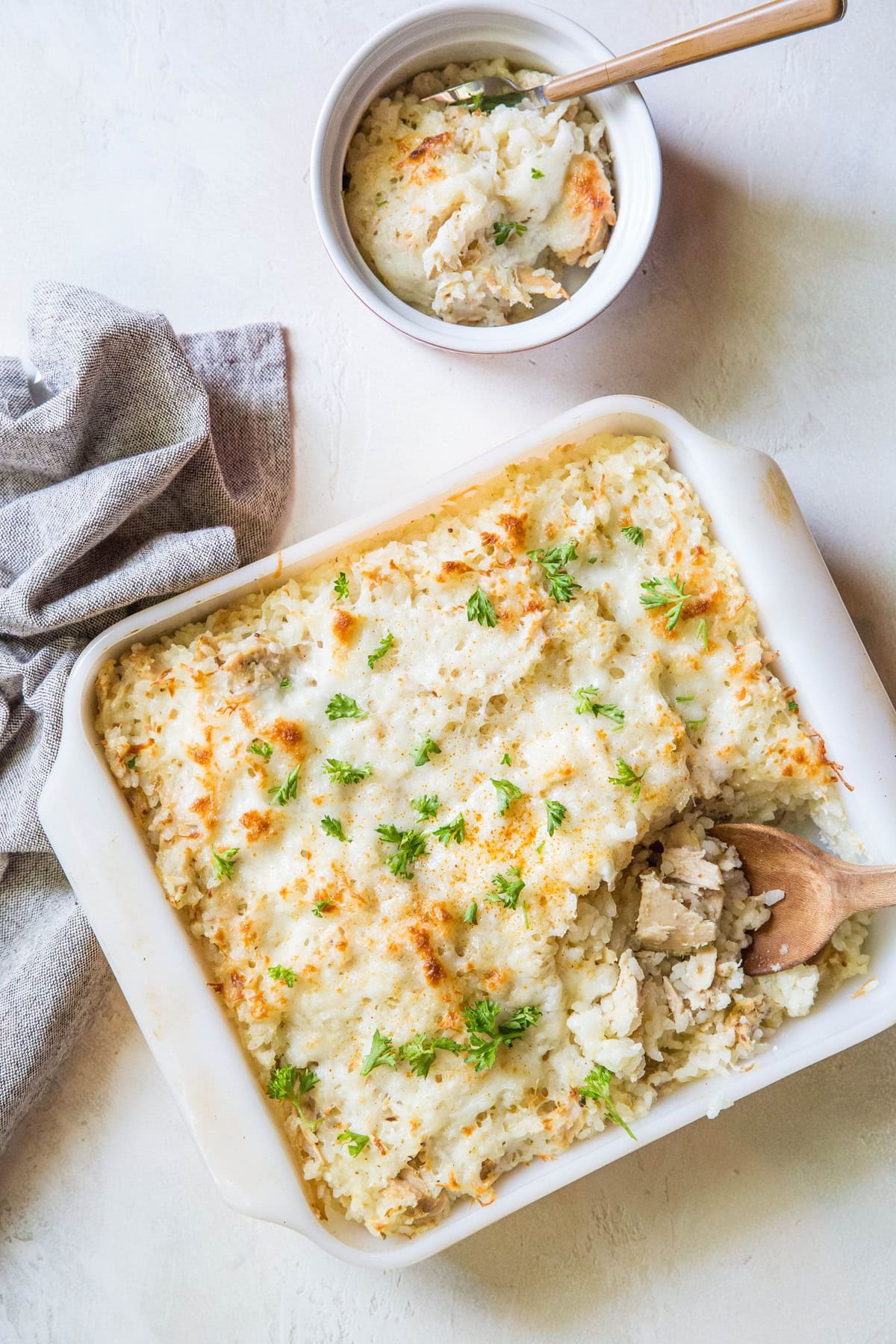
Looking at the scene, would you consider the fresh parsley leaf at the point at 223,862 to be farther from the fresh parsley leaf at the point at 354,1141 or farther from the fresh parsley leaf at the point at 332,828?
the fresh parsley leaf at the point at 354,1141

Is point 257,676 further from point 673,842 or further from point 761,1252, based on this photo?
point 761,1252

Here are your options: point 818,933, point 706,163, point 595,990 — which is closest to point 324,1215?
point 595,990

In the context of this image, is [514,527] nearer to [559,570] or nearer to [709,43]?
[559,570]

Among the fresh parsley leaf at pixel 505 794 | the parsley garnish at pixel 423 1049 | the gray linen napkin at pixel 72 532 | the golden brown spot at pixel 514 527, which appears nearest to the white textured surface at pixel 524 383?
the gray linen napkin at pixel 72 532

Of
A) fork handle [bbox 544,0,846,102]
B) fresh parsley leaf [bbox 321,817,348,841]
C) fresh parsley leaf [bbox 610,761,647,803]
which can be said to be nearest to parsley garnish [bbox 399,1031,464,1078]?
fresh parsley leaf [bbox 321,817,348,841]

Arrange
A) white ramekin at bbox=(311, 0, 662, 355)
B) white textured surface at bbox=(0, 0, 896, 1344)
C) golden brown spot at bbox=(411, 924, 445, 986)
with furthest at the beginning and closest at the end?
white textured surface at bbox=(0, 0, 896, 1344), white ramekin at bbox=(311, 0, 662, 355), golden brown spot at bbox=(411, 924, 445, 986)

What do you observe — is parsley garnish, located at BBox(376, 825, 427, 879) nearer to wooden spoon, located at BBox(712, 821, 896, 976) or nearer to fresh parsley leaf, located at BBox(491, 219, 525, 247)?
wooden spoon, located at BBox(712, 821, 896, 976)
